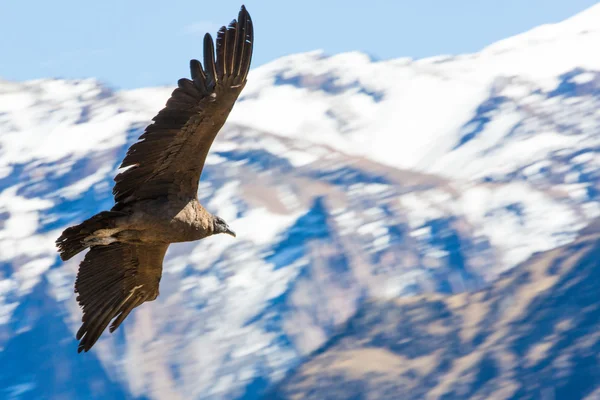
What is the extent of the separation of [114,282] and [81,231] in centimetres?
224

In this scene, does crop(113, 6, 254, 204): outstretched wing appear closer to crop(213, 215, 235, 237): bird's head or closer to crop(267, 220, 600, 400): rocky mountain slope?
crop(213, 215, 235, 237): bird's head

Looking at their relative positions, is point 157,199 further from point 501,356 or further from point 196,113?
point 501,356

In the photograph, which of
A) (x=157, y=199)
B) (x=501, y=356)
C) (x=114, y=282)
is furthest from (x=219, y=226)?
(x=501, y=356)

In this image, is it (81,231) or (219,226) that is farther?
(219,226)

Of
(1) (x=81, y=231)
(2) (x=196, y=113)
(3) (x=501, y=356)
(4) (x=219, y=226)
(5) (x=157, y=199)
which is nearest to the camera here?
(2) (x=196, y=113)

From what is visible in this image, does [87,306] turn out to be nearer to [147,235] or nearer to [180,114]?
[147,235]

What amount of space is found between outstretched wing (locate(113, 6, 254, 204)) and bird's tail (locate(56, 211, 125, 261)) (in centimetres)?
41

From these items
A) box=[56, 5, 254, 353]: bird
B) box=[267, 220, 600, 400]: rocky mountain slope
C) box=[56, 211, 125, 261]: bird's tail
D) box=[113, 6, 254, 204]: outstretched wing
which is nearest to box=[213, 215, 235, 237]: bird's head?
box=[56, 5, 254, 353]: bird

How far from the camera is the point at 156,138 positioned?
13664 mm

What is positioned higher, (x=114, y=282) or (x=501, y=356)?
(x=114, y=282)

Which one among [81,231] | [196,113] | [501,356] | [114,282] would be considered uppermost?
[196,113]

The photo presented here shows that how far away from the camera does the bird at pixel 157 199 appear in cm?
1342

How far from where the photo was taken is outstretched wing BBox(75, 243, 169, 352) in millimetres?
15617

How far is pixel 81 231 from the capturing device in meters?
14.2
